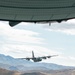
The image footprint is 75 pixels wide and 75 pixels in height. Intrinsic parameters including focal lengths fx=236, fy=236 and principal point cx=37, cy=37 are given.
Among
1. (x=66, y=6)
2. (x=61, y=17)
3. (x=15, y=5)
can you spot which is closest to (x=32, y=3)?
(x=15, y=5)

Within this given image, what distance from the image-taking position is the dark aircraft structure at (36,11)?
6.17 metres

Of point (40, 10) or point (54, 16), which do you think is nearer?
point (40, 10)

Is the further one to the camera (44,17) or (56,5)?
(44,17)

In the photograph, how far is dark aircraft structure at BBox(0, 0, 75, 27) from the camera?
6.17 m

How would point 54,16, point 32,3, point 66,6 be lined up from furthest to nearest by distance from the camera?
point 54,16, point 66,6, point 32,3

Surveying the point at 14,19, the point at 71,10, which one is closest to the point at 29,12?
the point at 14,19

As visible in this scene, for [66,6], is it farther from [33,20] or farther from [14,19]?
[14,19]

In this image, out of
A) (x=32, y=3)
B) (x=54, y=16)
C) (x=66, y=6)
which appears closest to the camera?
(x=32, y=3)

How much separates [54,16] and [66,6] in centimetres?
70

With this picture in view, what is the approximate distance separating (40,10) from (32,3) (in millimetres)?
558

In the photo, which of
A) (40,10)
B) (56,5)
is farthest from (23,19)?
(56,5)

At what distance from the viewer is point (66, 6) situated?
6625 millimetres

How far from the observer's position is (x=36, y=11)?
6695 millimetres

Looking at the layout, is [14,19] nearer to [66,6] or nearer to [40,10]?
[40,10]
